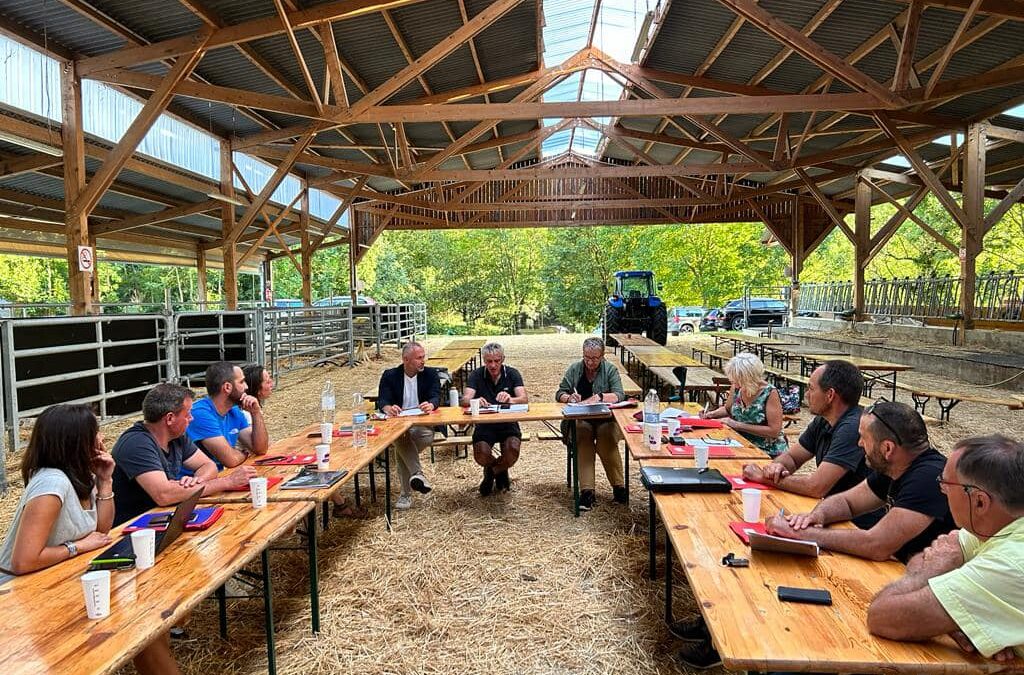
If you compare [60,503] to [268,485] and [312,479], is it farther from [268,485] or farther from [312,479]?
[312,479]

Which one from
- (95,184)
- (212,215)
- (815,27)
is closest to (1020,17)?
(815,27)

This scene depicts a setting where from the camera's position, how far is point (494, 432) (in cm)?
482

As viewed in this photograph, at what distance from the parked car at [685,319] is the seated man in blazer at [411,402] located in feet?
73.8

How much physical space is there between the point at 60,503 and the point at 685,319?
99.8ft

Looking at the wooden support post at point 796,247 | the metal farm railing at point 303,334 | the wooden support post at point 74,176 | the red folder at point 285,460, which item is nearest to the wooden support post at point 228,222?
the metal farm railing at point 303,334

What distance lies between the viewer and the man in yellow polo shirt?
1372 mm

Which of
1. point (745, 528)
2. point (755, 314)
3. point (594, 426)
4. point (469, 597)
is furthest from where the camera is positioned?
point (755, 314)

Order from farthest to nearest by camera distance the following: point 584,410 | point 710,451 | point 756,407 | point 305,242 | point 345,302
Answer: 1. point 345,302
2. point 305,242
3. point 584,410
4. point 756,407
5. point 710,451

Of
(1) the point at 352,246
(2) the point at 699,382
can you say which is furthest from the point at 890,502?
(1) the point at 352,246

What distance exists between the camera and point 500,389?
5121 mm

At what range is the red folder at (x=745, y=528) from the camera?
2.12 meters

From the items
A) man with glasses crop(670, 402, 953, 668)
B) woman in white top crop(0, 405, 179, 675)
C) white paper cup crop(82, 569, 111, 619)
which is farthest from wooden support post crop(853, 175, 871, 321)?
white paper cup crop(82, 569, 111, 619)

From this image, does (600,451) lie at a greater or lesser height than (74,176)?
lesser

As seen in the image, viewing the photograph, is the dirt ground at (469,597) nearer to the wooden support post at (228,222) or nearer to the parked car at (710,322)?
the wooden support post at (228,222)
